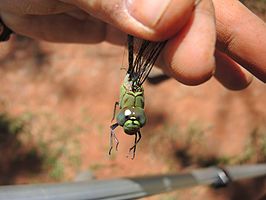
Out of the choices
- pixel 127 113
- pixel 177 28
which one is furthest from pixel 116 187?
pixel 177 28

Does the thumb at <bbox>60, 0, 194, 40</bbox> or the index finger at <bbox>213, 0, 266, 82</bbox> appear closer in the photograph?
the thumb at <bbox>60, 0, 194, 40</bbox>

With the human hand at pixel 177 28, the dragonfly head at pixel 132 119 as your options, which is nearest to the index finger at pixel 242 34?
the human hand at pixel 177 28

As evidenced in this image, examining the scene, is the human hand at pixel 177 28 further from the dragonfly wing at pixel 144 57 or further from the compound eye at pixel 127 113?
the compound eye at pixel 127 113

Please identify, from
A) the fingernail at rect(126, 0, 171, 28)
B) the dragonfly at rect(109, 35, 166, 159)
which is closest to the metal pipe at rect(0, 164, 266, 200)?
the dragonfly at rect(109, 35, 166, 159)

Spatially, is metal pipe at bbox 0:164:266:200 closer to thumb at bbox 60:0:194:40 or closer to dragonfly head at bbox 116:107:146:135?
dragonfly head at bbox 116:107:146:135

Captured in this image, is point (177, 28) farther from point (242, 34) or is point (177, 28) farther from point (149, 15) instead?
point (242, 34)
